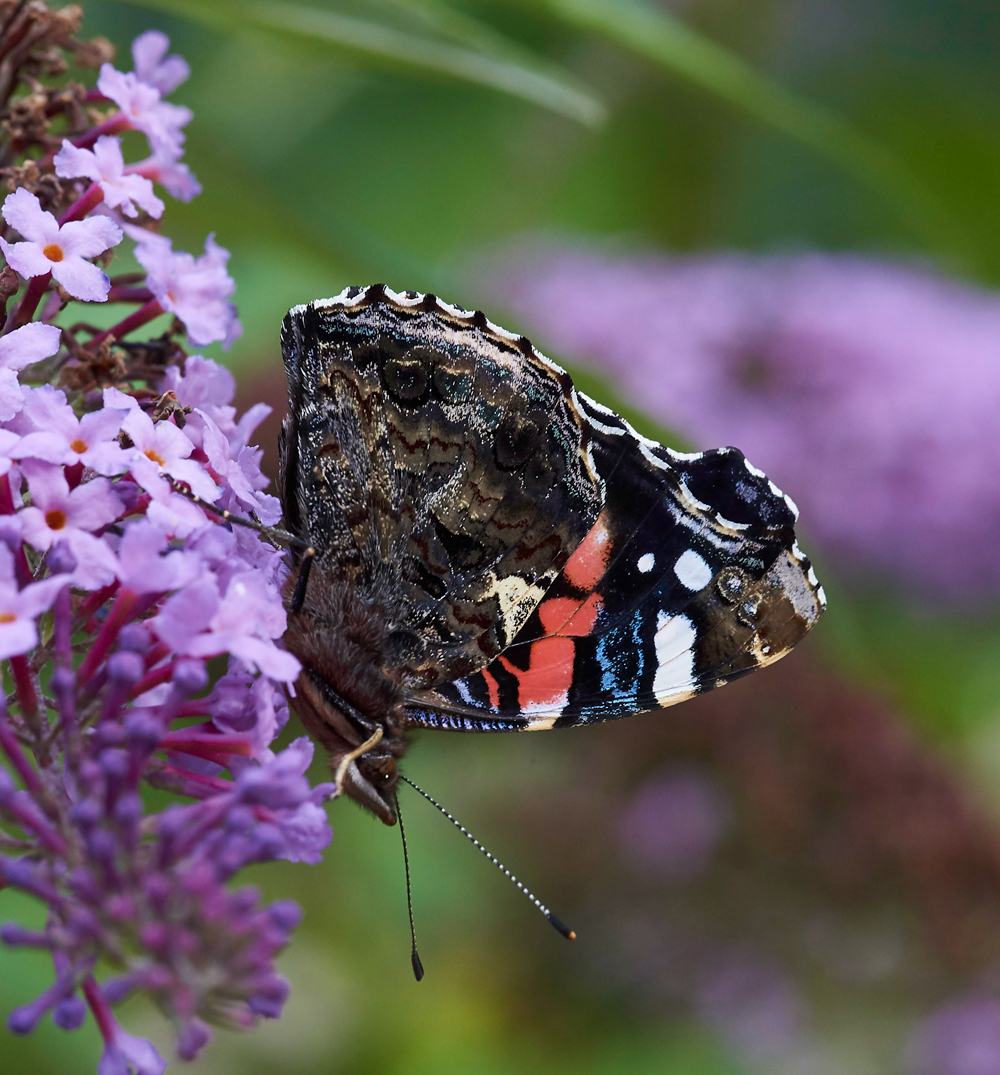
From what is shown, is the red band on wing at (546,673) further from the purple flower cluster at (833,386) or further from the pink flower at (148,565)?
the purple flower cluster at (833,386)

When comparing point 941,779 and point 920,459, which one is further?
point 920,459

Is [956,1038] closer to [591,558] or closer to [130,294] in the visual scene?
[591,558]

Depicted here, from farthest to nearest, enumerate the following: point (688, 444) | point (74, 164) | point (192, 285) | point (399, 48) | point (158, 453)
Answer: point (688, 444) → point (399, 48) → point (192, 285) → point (74, 164) → point (158, 453)

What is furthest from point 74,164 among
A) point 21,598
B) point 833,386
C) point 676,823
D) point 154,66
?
point 833,386

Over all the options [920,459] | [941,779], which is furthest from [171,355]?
[920,459]

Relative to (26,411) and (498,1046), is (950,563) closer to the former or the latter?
(498,1046)
